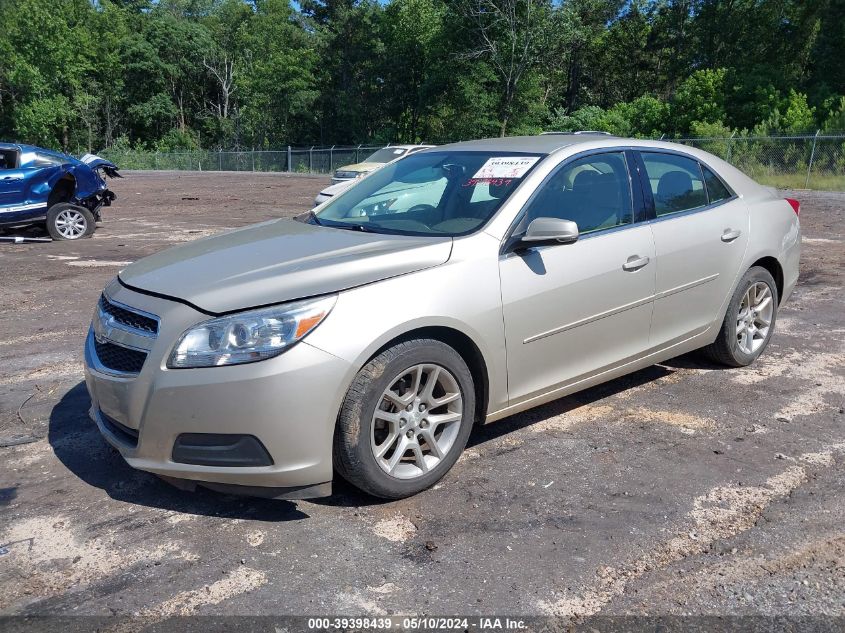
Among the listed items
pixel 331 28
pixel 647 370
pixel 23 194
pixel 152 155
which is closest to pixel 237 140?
pixel 152 155

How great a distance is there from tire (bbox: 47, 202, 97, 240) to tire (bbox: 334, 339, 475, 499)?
1122cm

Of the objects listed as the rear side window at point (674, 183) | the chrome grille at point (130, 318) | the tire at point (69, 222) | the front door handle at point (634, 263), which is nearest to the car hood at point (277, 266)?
the chrome grille at point (130, 318)

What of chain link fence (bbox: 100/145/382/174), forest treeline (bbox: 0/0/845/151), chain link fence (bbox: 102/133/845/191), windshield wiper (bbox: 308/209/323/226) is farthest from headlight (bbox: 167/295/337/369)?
chain link fence (bbox: 100/145/382/174)

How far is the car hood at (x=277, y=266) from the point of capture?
10.8ft

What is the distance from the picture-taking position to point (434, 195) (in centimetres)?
445

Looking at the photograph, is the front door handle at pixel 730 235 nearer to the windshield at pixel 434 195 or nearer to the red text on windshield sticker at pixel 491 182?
the windshield at pixel 434 195

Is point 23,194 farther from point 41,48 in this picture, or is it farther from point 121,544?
point 41,48

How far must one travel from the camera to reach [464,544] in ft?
10.5

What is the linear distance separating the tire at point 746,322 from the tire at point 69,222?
11.1 metres

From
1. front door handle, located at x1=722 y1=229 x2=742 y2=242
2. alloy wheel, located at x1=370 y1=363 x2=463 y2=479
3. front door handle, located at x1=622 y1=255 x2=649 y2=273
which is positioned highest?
front door handle, located at x1=722 y1=229 x2=742 y2=242

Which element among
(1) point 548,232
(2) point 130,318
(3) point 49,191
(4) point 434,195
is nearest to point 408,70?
(3) point 49,191

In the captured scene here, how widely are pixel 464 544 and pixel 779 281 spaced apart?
3688 mm

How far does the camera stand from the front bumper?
3.12 meters

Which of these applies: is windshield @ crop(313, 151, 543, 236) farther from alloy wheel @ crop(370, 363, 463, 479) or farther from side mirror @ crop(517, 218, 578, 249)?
alloy wheel @ crop(370, 363, 463, 479)
